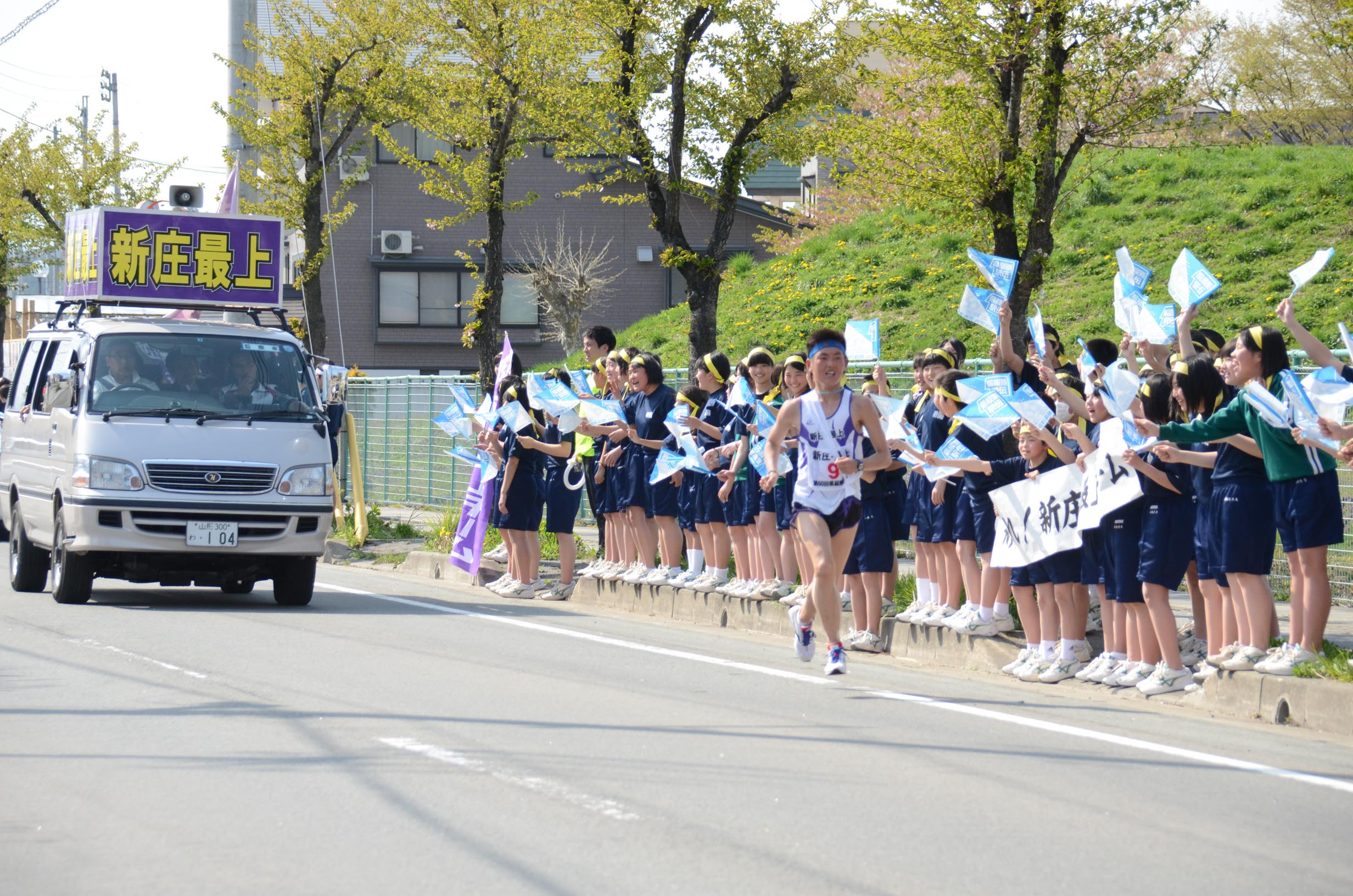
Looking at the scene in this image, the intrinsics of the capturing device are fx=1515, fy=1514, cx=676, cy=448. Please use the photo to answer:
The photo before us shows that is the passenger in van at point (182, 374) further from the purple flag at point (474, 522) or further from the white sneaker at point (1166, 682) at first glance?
the white sneaker at point (1166, 682)

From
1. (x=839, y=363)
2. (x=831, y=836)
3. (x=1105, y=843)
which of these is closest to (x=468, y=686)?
(x=839, y=363)

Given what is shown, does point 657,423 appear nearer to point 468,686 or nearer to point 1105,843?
point 468,686

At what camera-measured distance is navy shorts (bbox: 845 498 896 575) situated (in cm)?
1041

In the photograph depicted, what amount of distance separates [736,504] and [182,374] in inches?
189

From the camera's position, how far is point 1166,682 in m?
8.52

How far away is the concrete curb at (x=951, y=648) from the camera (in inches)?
303

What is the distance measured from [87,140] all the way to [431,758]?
137ft

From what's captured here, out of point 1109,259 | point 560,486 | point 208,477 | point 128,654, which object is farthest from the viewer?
point 1109,259

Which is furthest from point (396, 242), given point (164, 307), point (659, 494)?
point (659, 494)

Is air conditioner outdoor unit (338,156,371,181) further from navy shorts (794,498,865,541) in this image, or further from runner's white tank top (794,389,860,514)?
navy shorts (794,498,865,541)

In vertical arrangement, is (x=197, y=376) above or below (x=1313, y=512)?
above

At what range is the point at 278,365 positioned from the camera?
42.9 ft

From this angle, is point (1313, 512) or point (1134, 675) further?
point (1134, 675)

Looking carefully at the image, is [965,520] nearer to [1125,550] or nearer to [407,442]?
[1125,550]
